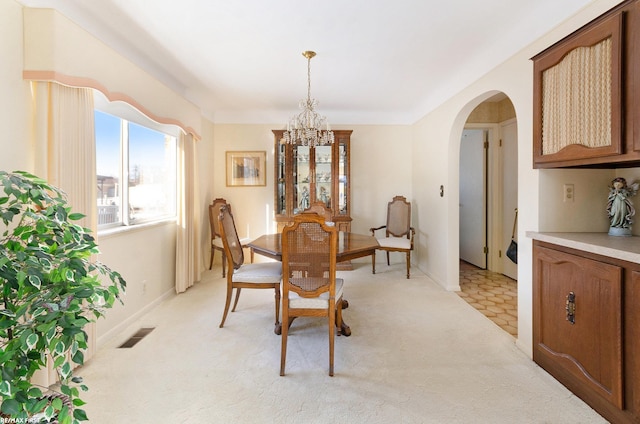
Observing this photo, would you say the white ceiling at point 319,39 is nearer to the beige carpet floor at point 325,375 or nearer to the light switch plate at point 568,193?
the light switch plate at point 568,193

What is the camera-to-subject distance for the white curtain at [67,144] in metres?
1.84

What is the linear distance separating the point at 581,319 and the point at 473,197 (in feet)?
11.0

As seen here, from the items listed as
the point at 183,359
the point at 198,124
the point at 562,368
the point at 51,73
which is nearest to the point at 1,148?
the point at 51,73

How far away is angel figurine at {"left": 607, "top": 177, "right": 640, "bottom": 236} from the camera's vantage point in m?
1.87

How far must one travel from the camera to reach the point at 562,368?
1879mm

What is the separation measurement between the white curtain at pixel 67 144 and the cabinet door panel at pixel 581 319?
3.07 meters

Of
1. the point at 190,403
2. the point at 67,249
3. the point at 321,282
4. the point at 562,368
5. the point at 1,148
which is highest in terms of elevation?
the point at 1,148

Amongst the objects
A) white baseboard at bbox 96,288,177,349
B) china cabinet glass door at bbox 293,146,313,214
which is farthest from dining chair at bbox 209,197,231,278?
white baseboard at bbox 96,288,177,349

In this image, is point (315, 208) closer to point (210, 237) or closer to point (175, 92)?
point (210, 237)

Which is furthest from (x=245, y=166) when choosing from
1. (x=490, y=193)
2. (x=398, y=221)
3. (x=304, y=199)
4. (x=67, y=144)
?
(x=490, y=193)

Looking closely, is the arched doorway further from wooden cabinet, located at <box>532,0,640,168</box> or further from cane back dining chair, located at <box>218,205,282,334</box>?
cane back dining chair, located at <box>218,205,282,334</box>

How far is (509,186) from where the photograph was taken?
4.24m

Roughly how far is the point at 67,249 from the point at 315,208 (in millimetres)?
3137

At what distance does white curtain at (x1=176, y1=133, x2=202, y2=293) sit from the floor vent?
0.93 metres
